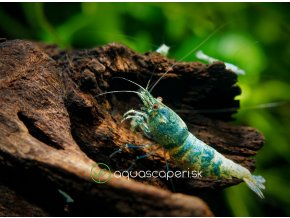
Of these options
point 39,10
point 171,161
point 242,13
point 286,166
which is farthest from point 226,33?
point 39,10

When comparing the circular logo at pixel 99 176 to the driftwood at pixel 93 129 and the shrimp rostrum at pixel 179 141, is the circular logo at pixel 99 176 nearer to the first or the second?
the driftwood at pixel 93 129

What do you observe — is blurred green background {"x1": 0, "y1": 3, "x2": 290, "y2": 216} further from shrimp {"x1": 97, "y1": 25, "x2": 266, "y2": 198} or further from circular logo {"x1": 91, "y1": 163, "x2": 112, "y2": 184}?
circular logo {"x1": 91, "y1": 163, "x2": 112, "y2": 184}

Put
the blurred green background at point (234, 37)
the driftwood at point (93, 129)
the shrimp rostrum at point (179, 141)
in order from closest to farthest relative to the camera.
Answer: the driftwood at point (93, 129)
the shrimp rostrum at point (179, 141)
the blurred green background at point (234, 37)

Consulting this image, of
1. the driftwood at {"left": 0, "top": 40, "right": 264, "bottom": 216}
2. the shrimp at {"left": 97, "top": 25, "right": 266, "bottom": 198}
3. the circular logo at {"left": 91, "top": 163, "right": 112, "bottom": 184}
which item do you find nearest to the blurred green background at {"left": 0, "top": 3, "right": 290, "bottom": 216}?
the driftwood at {"left": 0, "top": 40, "right": 264, "bottom": 216}

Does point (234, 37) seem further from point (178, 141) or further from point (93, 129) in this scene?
point (93, 129)

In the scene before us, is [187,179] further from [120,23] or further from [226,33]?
[120,23]

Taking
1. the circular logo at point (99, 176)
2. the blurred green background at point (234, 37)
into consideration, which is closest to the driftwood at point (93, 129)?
the circular logo at point (99, 176)
